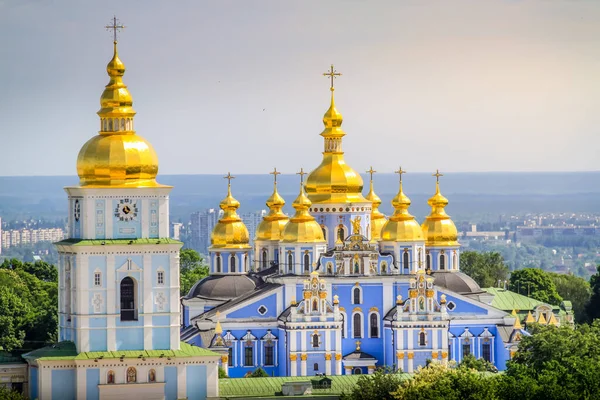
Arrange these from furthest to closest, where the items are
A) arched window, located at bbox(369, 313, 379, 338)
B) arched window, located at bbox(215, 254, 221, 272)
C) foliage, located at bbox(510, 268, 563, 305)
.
Result: 1. foliage, located at bbox(510, 268, 563, 305)
2. arched window, located at bbox(215, 254, 221, 272)
3. arched window, located at bbox(369, 313, 379, 338)

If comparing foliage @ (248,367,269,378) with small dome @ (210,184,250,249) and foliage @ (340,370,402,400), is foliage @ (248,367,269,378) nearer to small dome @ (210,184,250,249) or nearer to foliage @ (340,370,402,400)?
small dome @ (210,184,250,249)

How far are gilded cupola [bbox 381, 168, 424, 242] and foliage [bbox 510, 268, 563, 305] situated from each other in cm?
1498

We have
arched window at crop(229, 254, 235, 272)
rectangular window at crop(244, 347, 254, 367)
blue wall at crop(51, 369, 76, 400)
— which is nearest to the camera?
blue wall at crop(51, 369, 76, 400)

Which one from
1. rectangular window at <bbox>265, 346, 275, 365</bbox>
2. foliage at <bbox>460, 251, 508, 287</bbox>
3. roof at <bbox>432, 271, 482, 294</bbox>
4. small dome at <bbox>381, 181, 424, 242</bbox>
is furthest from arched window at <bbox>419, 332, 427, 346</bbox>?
foliage at <bbox>460, 251, 508, 287</bbox>

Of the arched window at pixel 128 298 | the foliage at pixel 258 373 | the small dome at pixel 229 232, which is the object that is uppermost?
the small dome at pixel 229 232

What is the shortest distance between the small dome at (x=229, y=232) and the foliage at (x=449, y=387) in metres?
23.0

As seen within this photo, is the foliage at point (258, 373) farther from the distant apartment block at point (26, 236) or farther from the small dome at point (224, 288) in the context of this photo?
the distant apartment block at point (26, 236)

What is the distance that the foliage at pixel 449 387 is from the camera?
52.3 metres

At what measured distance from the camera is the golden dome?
249ft

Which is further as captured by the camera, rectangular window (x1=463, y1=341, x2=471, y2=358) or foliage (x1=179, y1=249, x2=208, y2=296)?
foliage (x1=179, y1=249, x2=208, y2=296)

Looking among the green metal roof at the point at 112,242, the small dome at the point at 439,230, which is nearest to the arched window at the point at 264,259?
the small dome at the point at 439,230

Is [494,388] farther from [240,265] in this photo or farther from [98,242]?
[240,265]

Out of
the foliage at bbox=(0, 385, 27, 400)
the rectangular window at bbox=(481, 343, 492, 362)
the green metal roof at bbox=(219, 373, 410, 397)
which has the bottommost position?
the rectangular window at bbox=(481, 343, 492, 362)

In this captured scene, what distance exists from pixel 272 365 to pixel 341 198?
7.27 metres
